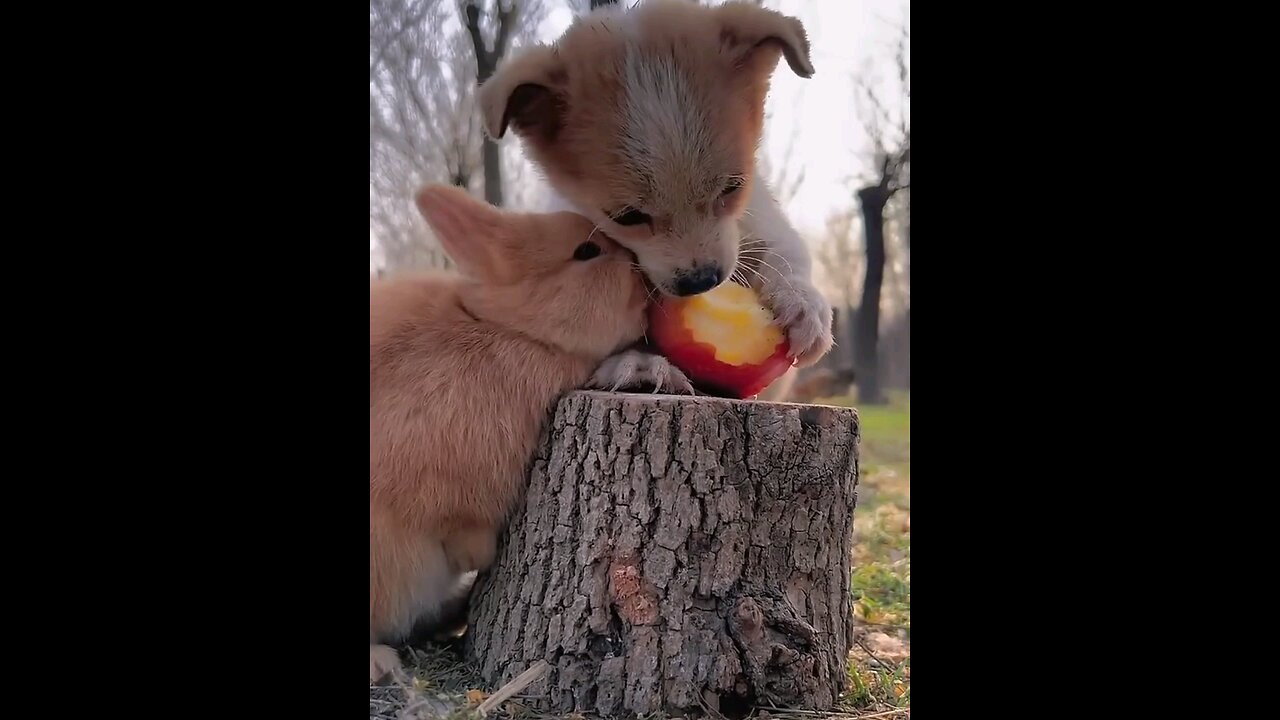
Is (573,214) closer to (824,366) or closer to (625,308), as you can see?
(625,308)

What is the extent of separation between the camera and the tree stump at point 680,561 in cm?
143

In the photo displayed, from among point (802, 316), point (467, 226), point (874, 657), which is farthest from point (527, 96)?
point (874, 657)

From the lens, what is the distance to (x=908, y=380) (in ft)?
5.36

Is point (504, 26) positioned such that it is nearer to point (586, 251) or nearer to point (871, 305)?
point (586, 251)

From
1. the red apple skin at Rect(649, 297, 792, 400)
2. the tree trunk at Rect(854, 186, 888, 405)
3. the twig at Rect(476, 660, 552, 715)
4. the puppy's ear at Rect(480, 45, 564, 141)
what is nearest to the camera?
the twig at Rect(476, 660, 552, 715)

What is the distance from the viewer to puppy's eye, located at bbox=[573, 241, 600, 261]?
1.61m

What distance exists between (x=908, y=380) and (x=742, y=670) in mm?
571

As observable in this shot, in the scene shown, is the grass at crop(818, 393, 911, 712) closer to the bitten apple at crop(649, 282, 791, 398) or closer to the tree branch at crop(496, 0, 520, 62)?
the bitten apple at crop(649, 282, 791, 398)

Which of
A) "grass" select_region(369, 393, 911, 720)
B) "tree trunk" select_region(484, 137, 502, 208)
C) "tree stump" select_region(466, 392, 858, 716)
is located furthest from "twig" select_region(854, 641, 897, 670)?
"tree trunk" select_region(484, 137, 502, 208)

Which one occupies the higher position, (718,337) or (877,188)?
(877,188)

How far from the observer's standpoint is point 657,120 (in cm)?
149

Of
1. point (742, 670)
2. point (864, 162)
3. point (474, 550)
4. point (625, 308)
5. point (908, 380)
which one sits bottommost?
point (742, 670)

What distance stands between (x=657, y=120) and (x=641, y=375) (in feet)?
1.36
